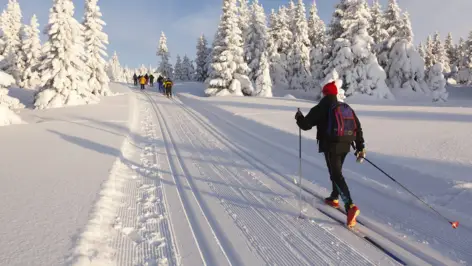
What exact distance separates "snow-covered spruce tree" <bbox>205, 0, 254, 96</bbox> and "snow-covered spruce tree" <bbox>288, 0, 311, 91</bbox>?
571 inches

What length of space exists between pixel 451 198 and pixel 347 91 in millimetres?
27199

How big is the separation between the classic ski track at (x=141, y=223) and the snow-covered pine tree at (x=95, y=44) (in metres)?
29.7

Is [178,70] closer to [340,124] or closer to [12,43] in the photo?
[12,43]

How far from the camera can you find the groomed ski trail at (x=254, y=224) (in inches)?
141

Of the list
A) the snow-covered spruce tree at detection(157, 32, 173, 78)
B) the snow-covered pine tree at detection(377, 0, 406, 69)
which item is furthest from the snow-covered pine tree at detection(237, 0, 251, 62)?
the snow-covered spruce tree at detection(157, 32, 173, 78)

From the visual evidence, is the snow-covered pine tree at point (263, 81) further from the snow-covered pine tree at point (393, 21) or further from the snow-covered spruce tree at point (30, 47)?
the snow-covered spruce tree at point (30, 47)

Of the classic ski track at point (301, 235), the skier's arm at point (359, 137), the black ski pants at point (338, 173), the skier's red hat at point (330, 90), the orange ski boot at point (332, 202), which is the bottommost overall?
the classic ski track at point (301, 235)

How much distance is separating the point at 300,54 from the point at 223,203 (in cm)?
4205

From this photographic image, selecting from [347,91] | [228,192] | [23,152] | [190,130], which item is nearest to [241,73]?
[347,91]

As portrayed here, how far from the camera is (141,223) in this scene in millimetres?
4465

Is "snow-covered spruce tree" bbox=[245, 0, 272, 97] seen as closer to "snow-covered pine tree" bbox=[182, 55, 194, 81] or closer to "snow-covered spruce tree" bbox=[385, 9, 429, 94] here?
"snow-covered spruce tree" bbox=[385, 9, 429, 94]

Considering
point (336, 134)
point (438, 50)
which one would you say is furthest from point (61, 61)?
point (438, 50)

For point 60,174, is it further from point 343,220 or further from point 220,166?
point 343,220

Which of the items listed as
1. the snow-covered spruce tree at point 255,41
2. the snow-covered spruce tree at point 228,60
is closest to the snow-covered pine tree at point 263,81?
the snow-covered spruce tree at point 255,41
